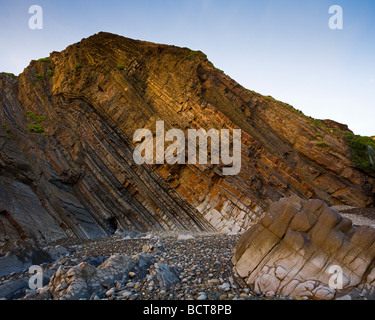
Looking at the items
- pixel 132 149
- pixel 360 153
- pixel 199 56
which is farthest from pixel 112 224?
pixel 360 153

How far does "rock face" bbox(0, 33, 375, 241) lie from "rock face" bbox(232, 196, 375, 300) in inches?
387

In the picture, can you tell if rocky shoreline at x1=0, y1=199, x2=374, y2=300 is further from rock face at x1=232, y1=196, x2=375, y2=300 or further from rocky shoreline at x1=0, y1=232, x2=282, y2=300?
rock face at x1=232, y1=196, x2=375, y2=300

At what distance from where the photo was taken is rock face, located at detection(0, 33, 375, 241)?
15.5m

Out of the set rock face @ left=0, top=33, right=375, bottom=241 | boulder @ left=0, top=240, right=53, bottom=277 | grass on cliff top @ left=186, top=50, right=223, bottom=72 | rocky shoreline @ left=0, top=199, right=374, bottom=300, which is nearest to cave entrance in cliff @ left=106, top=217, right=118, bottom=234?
rock face @ left=0, top=33, right=375, bottom=241

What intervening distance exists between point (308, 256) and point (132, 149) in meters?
16.7

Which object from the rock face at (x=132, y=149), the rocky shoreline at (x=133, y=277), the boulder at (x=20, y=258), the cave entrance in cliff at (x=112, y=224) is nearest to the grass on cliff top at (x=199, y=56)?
the rock face at (x=132, y=149)

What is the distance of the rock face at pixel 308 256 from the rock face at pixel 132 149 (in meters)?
9.83

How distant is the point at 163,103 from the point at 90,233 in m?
13.2

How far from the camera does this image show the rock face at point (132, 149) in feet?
50.7

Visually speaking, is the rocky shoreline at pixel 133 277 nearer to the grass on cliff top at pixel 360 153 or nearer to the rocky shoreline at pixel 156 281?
the rocky shoreline at pixel 156 281

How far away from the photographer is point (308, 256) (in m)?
6.24

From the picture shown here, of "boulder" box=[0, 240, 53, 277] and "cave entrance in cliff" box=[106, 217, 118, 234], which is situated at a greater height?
"boulder" box=[0, 240, 53, 277]

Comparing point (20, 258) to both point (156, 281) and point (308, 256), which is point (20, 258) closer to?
point (156, 281)
